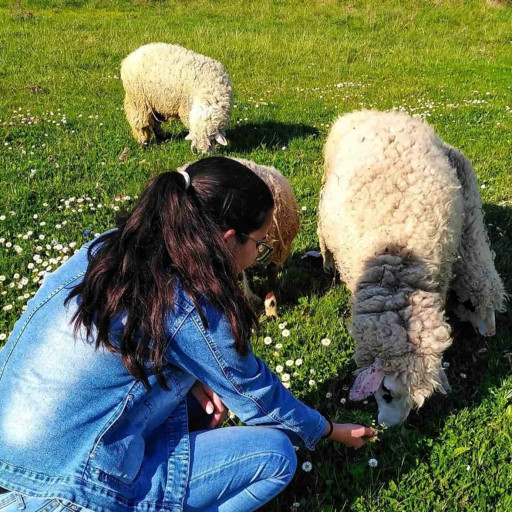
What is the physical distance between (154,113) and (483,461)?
671 cm

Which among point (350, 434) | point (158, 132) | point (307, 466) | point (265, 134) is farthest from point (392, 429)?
point (158, 132)

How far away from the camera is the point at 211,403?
2617mm

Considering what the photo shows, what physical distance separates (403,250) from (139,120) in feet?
17.6

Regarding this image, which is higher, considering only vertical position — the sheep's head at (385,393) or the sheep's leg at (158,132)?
the sheep's head at (385,393)

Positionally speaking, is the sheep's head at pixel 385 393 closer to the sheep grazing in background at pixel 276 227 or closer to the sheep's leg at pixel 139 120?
the sheep grazing in background at pixel 276 227

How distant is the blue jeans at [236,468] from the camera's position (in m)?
2.21

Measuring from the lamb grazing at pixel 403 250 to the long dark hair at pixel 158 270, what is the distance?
4.38ft

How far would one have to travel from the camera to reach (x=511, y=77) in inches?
436

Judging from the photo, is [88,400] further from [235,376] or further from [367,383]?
[367,383]

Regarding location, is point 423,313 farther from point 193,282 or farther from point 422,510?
point 193,282

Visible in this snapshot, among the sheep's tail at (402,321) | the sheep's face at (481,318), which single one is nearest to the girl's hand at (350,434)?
the sheep's tail at (402,321)

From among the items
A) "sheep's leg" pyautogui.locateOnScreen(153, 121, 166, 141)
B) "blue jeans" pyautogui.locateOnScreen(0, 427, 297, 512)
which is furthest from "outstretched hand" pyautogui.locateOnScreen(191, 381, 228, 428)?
"sheep's leg" pyautogui.locateOnScreen(153, 121, 166, 141)

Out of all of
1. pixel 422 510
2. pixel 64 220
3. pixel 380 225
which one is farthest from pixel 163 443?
pixel 64 220

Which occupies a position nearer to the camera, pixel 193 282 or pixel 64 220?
pixel 193 282
